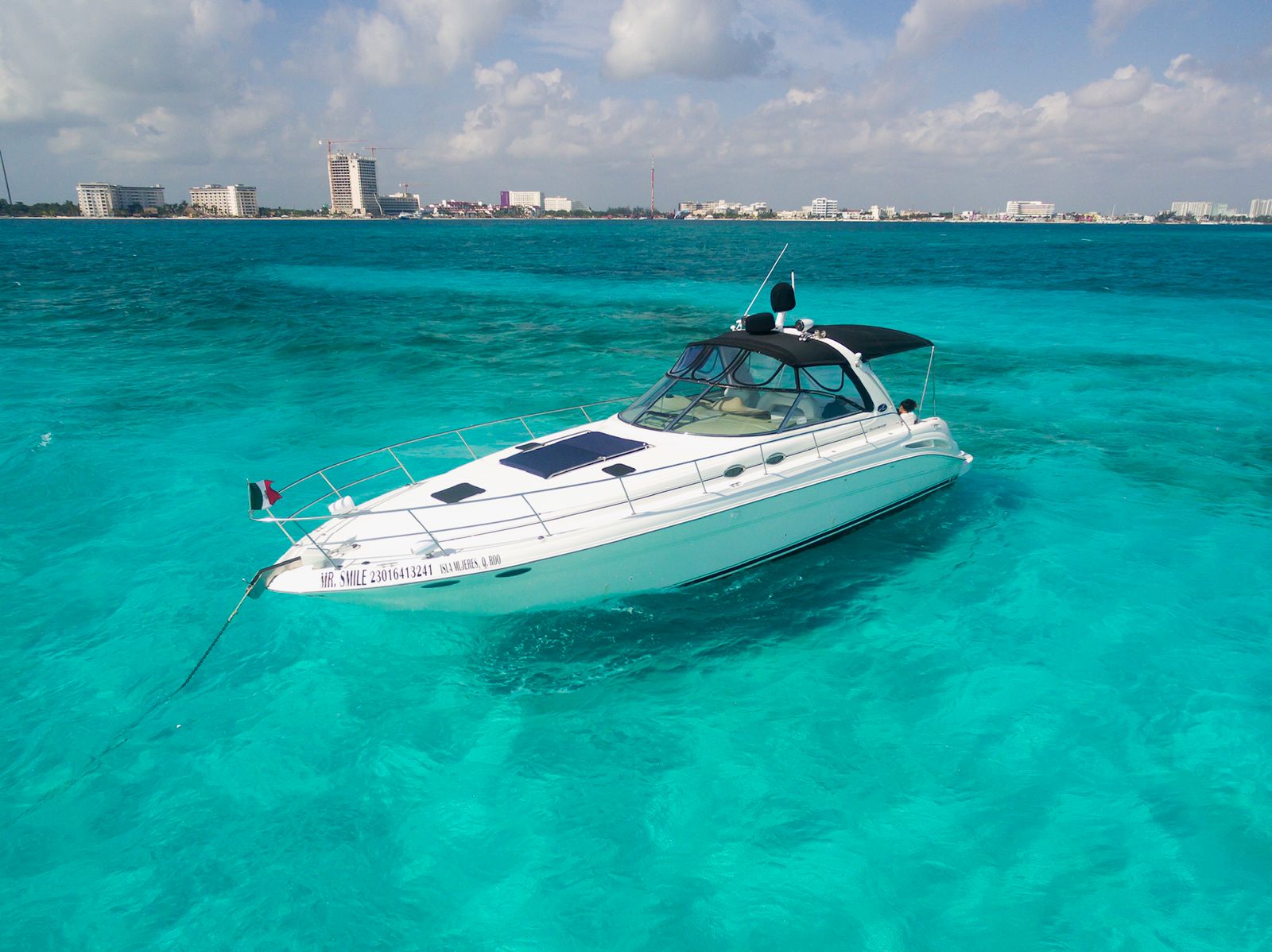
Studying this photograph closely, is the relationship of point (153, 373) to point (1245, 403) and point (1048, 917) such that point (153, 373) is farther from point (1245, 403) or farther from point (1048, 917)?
point (1245, 403)

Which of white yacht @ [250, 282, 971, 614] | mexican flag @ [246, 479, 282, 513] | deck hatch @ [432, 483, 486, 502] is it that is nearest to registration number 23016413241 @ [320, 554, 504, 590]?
white yacht @ [250, 282, 971, 614]

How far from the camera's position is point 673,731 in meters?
6.86

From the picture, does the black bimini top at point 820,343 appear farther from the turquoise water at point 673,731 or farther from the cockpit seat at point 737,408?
the turquoise water at point 673,731

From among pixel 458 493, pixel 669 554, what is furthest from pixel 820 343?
pixel 458 493

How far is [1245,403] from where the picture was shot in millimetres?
18156

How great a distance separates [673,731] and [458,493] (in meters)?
3.35

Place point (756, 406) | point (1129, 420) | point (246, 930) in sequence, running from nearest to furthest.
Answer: point (246, 930)
point (756, 406)
point (1129, 420)

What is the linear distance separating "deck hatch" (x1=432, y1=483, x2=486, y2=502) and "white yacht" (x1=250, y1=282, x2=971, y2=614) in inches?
1.1

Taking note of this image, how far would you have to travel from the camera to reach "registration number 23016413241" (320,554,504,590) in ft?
22.4

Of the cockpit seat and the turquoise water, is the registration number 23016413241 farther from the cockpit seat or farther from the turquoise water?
the cockpit seat

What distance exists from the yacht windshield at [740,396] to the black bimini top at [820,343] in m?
0.11

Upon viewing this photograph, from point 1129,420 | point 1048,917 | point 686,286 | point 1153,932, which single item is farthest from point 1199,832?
point 686,286

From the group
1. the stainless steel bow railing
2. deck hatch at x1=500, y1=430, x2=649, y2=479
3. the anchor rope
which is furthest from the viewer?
deck hatch at x1=500, y1=430, x2=649, y2=479

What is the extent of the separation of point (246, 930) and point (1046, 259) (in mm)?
78100
